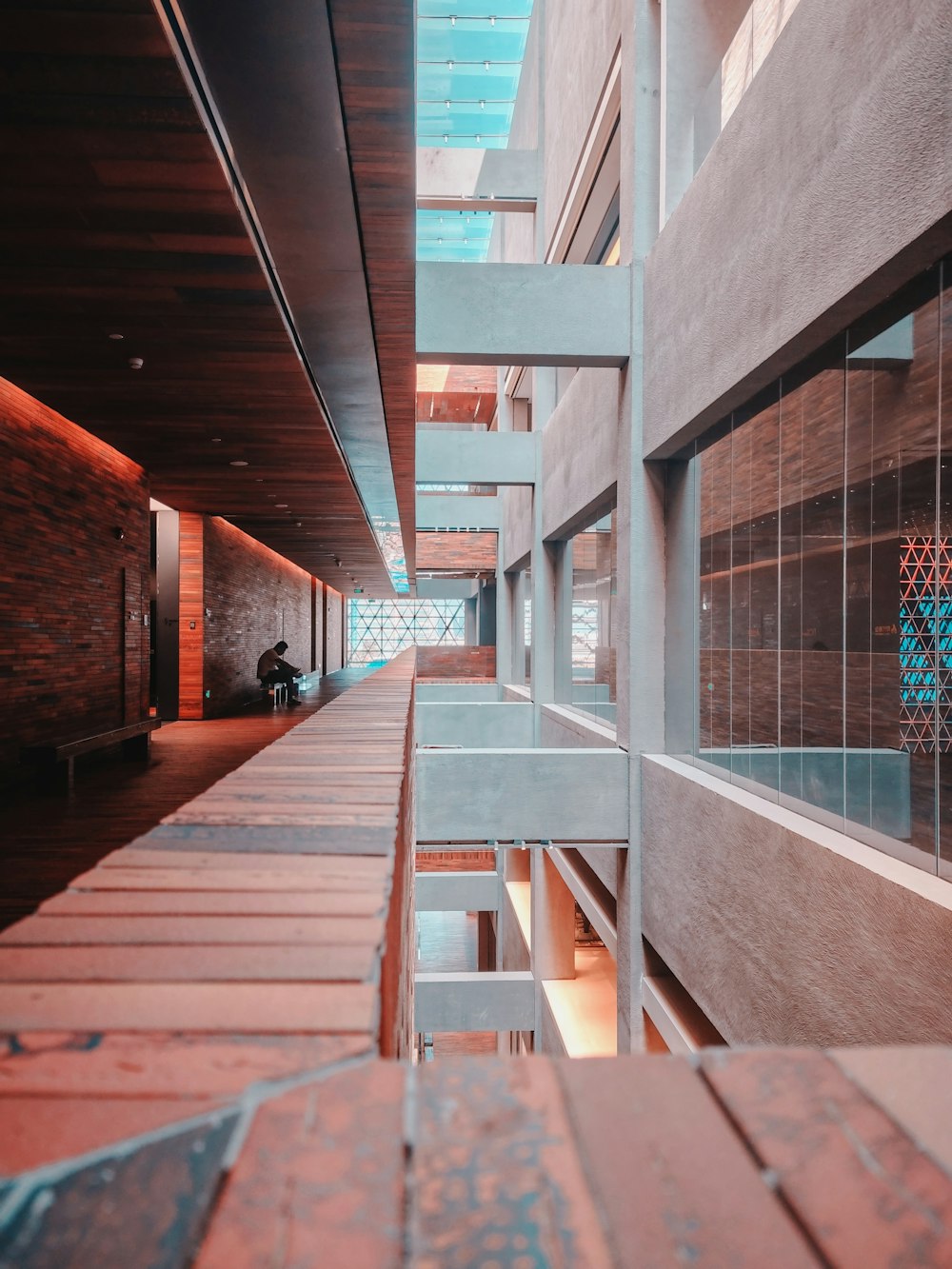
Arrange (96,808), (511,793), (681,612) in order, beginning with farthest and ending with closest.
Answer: (511,793) → (681,612) → (96,808)

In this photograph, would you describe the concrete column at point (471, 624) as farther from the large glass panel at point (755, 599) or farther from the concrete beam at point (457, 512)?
the large glass panel at point (755, 599)

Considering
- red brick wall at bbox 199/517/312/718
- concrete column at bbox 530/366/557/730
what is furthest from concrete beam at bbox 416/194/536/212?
red brick wall at bbox 199/517/312/718

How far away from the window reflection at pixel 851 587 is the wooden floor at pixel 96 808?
4445 millimetres

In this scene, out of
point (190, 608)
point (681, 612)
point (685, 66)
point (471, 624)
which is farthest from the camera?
point (471, 624)

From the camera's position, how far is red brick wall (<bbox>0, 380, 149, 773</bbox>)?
8445 mm

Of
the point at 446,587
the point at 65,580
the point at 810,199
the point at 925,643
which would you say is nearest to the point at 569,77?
the point at 810,199

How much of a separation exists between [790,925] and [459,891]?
1719 cm

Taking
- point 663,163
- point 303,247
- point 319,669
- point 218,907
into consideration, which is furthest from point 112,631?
point 319,669

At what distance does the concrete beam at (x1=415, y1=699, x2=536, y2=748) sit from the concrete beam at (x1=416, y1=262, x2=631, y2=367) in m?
10.4

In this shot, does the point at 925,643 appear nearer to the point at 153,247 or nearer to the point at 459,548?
the point at 153,247

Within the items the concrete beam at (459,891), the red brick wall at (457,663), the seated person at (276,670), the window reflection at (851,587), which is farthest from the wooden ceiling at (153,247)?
the red brick wall at (457,663)

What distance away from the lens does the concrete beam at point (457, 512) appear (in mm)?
23250

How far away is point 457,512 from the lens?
941 inches

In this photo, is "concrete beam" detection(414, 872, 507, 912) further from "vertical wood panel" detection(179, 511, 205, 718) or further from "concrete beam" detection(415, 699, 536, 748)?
"vertical wood panel" detection(179, 511, 205, 718)
